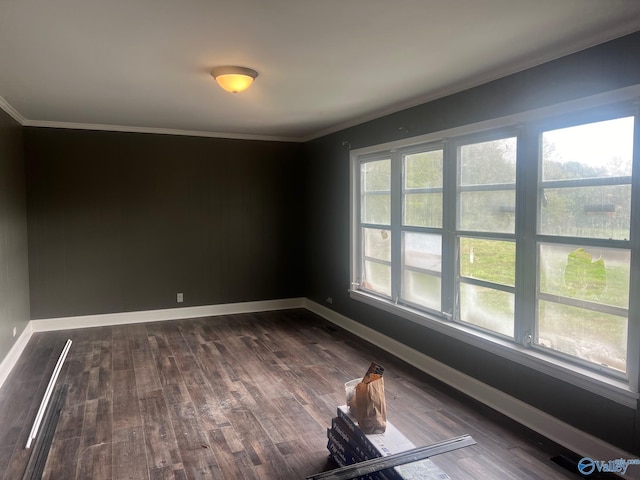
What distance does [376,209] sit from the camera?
16.8 feet

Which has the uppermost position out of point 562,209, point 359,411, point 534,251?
point 562,209

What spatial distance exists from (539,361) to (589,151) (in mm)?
1363

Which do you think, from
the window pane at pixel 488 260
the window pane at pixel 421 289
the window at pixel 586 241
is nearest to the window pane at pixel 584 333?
the window at pixel 586 241

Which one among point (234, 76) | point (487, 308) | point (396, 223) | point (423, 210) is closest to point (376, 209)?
point (396, 223)

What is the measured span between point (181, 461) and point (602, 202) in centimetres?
292

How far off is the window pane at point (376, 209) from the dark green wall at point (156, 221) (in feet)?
5.54

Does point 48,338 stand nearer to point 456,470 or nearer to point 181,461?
point 181,461

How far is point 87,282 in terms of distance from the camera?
5.72m

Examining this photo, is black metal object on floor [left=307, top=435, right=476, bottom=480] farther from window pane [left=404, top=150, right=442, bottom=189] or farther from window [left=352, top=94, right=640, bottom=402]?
window pane [left=404, top=150, right=442, bottom=189]

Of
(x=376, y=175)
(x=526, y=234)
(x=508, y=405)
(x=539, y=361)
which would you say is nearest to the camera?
(x=539, y=361)

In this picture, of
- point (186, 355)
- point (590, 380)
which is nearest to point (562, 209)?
point (590, 380)

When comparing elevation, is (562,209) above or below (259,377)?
above

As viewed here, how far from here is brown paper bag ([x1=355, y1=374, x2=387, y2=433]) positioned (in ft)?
7.97

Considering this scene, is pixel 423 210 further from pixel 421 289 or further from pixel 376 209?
pixel 376 209
